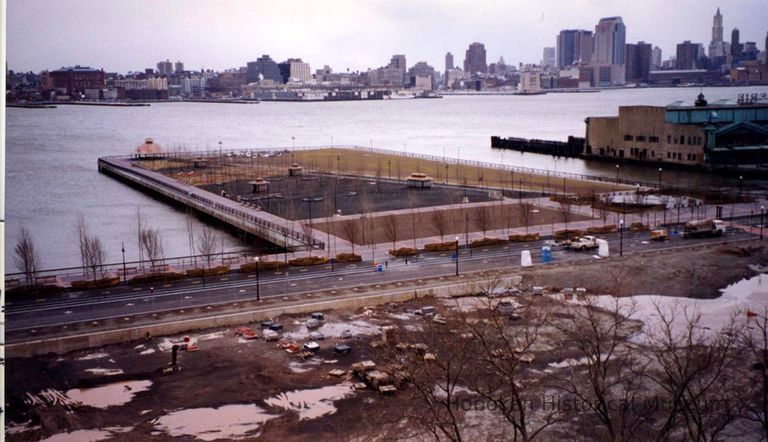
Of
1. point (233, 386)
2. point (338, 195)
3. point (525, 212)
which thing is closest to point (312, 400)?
point (233, 386)

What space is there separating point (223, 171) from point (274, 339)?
110ft

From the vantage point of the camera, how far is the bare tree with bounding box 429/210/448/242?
25112 millimetres

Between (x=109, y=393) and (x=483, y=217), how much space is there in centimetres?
1663

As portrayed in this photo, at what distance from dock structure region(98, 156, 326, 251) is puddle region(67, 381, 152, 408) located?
11047 millimetres

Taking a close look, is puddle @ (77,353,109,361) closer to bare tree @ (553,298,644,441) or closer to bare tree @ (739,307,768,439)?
bare tree @ (553,298,644,441)

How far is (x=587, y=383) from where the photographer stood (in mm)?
12664

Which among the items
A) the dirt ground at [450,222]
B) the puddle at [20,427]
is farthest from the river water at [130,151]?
the puddle at [20,427]

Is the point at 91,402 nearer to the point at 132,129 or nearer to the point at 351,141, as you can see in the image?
the point at 351,141

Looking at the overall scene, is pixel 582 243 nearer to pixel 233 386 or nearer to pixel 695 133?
pixel 233 386

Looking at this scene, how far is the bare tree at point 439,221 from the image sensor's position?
2511 centimetres

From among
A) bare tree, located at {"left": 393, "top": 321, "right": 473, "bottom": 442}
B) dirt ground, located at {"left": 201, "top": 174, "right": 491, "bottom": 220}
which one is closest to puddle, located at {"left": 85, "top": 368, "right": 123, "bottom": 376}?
bare tree, located at {"left": 393, "top": 321, "right": 473, "bottom": 442}

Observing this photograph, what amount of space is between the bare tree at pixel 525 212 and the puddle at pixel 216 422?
50.7ft

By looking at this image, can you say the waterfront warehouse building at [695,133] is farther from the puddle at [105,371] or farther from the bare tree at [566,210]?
the puddle at [105,371]

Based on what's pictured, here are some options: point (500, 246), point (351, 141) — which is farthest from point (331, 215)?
point (351, 141)
